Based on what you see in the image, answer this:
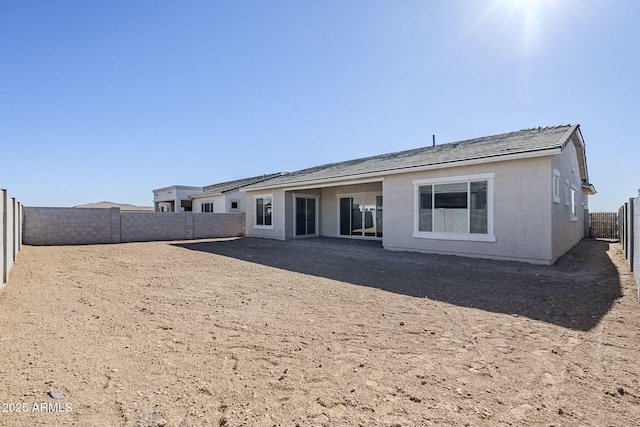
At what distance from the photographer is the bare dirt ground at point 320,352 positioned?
236 cm

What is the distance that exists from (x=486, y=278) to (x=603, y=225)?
1724 centimetres

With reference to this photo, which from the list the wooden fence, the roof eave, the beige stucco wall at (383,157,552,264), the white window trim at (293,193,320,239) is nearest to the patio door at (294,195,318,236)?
the white window trim at (293,193,320,239)

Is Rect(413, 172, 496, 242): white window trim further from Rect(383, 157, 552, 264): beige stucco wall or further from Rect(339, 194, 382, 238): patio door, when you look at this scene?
Rect(339, 194, 382, 238): patio door

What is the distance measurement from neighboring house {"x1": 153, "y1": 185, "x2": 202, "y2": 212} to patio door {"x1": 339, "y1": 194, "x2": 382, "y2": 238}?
1783cm

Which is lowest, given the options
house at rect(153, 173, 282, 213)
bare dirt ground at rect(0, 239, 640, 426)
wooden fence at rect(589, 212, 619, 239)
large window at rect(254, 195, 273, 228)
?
bare dirt ground at rect(0, 239, 640, 426)

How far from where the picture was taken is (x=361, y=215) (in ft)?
53.4

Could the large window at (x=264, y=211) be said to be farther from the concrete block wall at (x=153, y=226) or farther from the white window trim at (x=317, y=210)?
the concrete block wall at (x=153, y=226)

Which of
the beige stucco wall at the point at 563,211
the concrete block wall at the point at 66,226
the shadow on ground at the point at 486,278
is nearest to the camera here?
A: the shadow on ground at the point at 486,278

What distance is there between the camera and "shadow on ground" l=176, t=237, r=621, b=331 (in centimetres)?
507

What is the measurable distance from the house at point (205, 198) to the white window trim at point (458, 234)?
47.4ft

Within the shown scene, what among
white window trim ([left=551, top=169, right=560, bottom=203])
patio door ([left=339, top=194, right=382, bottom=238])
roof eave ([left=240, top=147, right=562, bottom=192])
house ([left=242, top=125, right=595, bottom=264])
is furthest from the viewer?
patio door ([left=339, top=194, right=382, bottom=238])

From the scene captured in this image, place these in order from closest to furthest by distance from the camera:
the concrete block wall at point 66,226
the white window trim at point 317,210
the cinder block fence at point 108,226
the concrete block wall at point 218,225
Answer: the concrete block wall at point 66,226
the cinder block fence at point 108,226
the white window trim at point 317,210
the concrete block wall at point 218,225

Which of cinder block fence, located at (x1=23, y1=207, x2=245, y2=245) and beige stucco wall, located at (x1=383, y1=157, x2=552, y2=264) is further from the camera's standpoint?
cinder block fence, located at (x1=23, y1=207, x2=245, y2=245)

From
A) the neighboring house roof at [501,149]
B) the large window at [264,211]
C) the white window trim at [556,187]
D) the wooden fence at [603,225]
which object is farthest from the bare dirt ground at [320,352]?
the wooden fence at [603,225]
